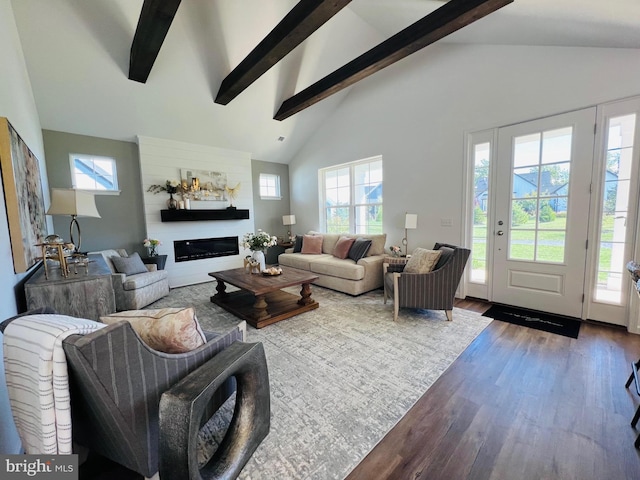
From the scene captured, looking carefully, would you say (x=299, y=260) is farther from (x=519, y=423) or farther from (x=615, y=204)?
(x=615, y=204)

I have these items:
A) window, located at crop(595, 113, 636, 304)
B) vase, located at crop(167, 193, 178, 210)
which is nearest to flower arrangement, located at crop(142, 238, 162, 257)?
vase, located at crop(167, 193, 178, 210)

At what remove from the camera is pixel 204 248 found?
4.99 meters

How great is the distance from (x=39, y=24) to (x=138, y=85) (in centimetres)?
95

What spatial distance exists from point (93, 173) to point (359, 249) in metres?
4.43

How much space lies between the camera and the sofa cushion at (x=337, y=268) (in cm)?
370

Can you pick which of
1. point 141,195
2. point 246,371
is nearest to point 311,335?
point 246,371

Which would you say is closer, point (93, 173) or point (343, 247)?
point (93, 173)

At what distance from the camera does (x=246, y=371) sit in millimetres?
1248

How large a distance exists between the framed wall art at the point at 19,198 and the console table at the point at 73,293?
0.14m

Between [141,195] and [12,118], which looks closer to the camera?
[12,118]

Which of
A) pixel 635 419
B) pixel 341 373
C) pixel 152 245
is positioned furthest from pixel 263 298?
pixel 635 419

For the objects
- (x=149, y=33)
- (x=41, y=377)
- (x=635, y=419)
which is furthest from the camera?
(x=149, y=33)

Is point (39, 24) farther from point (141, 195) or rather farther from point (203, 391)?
point (203, 391)

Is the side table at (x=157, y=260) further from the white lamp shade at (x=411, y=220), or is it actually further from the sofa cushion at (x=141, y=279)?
the white lamp shade at (x=411, y=220)
